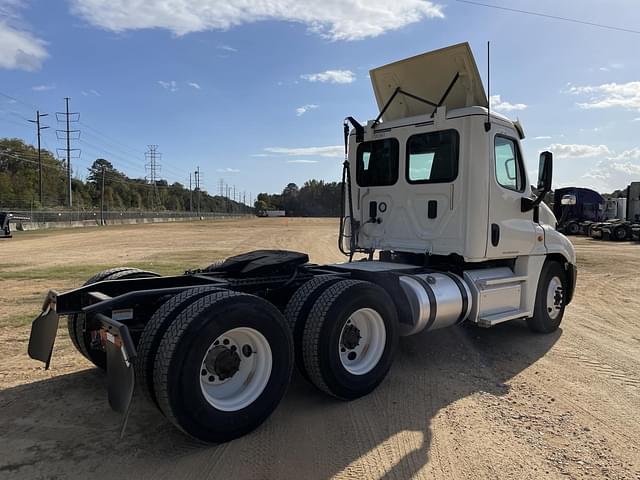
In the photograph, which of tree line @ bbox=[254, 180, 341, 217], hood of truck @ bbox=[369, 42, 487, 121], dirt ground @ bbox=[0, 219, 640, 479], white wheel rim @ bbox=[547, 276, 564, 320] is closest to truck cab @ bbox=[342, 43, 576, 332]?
hood of truck @ bbox=[369, 42, 487, 121]

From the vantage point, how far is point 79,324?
4824 mm

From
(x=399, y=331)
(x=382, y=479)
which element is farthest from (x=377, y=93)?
(x=382, y=479)

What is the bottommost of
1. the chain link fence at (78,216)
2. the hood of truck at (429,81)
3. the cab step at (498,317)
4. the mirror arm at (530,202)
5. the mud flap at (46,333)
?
the cab step at (498,317)

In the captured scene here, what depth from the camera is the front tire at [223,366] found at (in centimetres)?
334

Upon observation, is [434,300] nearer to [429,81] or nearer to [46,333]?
[429,81]

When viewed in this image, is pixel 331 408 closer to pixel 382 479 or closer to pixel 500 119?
pixel 382 479

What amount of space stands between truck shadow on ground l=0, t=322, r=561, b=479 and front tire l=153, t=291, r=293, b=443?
0.76ft

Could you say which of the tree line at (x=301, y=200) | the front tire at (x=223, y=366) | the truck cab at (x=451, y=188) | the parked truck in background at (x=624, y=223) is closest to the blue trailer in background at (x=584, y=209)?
the parked truck in background at (x=624, y=223)

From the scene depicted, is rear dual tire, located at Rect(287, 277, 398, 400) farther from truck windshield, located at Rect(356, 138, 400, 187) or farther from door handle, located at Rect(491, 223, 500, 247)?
truck windshield, located at Rect(356, 138, 400, 187)

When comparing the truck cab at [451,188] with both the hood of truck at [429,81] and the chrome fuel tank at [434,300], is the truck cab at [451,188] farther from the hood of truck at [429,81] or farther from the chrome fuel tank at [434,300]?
the chrome fuel tank at [434,300]

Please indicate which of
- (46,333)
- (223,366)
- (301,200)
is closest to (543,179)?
(223,366)

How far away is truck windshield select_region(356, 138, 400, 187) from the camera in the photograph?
6.50 metres

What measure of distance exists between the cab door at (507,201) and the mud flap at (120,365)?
4.34 m

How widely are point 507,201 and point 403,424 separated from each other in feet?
11.2
